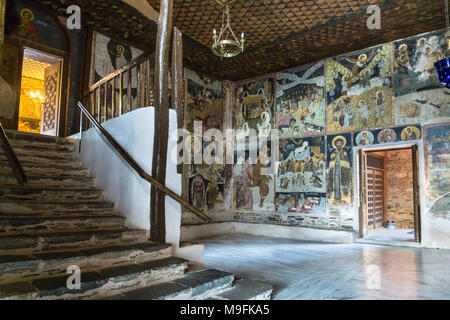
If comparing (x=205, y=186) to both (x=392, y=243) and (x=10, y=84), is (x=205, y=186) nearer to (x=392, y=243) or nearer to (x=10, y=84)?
(x=392, y=243)

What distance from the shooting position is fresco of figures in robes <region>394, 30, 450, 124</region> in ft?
21.0

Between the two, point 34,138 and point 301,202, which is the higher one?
point 34,138

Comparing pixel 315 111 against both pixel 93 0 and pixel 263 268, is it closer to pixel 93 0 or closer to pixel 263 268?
pixel 263 268

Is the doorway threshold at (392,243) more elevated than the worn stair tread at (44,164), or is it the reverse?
the worn stair tread at (44,164)

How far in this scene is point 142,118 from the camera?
3900 millimetres

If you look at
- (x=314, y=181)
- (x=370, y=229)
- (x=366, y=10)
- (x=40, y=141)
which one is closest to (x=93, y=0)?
(x=40, y=141)

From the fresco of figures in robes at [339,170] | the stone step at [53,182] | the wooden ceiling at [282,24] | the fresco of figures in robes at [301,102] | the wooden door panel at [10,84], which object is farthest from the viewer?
the fresco of figures in robes at [301,102]

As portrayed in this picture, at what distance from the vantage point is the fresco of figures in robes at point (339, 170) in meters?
7.43

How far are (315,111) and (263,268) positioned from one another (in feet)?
16.4

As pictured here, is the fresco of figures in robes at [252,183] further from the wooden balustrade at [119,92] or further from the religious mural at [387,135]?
the wooden balustrade at [119,92]

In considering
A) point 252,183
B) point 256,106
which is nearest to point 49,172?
point 252,183

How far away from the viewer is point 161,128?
12.1 feet

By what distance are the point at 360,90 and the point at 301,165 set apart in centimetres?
240

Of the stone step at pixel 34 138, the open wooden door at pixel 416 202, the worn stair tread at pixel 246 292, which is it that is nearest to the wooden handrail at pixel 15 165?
the stone step at pixel 34 138
